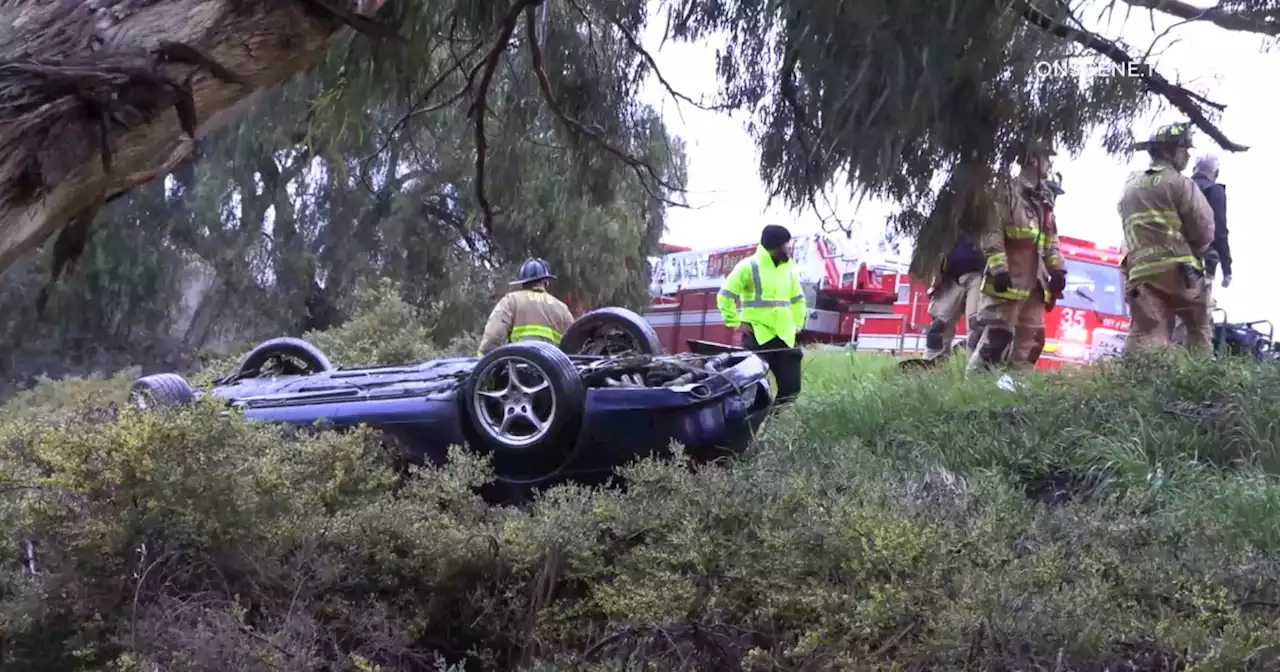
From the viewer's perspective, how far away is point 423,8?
364cm

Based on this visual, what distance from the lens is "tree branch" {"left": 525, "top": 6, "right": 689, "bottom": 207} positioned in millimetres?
4410

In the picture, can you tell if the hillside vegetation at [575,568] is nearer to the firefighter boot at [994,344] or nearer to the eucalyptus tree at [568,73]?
the eucalyptus tree at [568,73]

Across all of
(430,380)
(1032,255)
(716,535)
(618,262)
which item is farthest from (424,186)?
(716,535)

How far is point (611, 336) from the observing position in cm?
655

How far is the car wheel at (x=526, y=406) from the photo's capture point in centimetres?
479

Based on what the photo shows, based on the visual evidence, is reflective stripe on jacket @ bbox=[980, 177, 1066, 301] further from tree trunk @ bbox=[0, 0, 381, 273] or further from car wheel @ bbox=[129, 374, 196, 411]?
car wheel @ bbox=[129, 374, 196, 411]

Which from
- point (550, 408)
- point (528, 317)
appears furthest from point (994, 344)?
point (550, 408)

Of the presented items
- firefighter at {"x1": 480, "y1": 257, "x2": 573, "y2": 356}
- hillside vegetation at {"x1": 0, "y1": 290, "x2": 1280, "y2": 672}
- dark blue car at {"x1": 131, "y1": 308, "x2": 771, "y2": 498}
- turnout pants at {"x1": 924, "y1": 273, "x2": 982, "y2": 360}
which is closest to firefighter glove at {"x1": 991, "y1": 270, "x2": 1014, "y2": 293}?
turnout pants at {"x1": 924, "y1": 273, "x2": 982, "y2": 360}

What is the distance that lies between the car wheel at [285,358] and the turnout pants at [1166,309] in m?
4.86

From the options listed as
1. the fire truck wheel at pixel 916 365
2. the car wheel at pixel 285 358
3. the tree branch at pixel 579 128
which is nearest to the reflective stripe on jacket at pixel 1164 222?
the fire truck wheel at pixel 916 365

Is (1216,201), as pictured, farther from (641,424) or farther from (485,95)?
(485,95)

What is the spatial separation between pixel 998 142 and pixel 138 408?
2839 millimetres

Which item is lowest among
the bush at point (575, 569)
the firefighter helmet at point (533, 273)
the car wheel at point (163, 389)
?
the bush at point (575, 569)

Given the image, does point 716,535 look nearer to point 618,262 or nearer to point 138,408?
point 138,408
